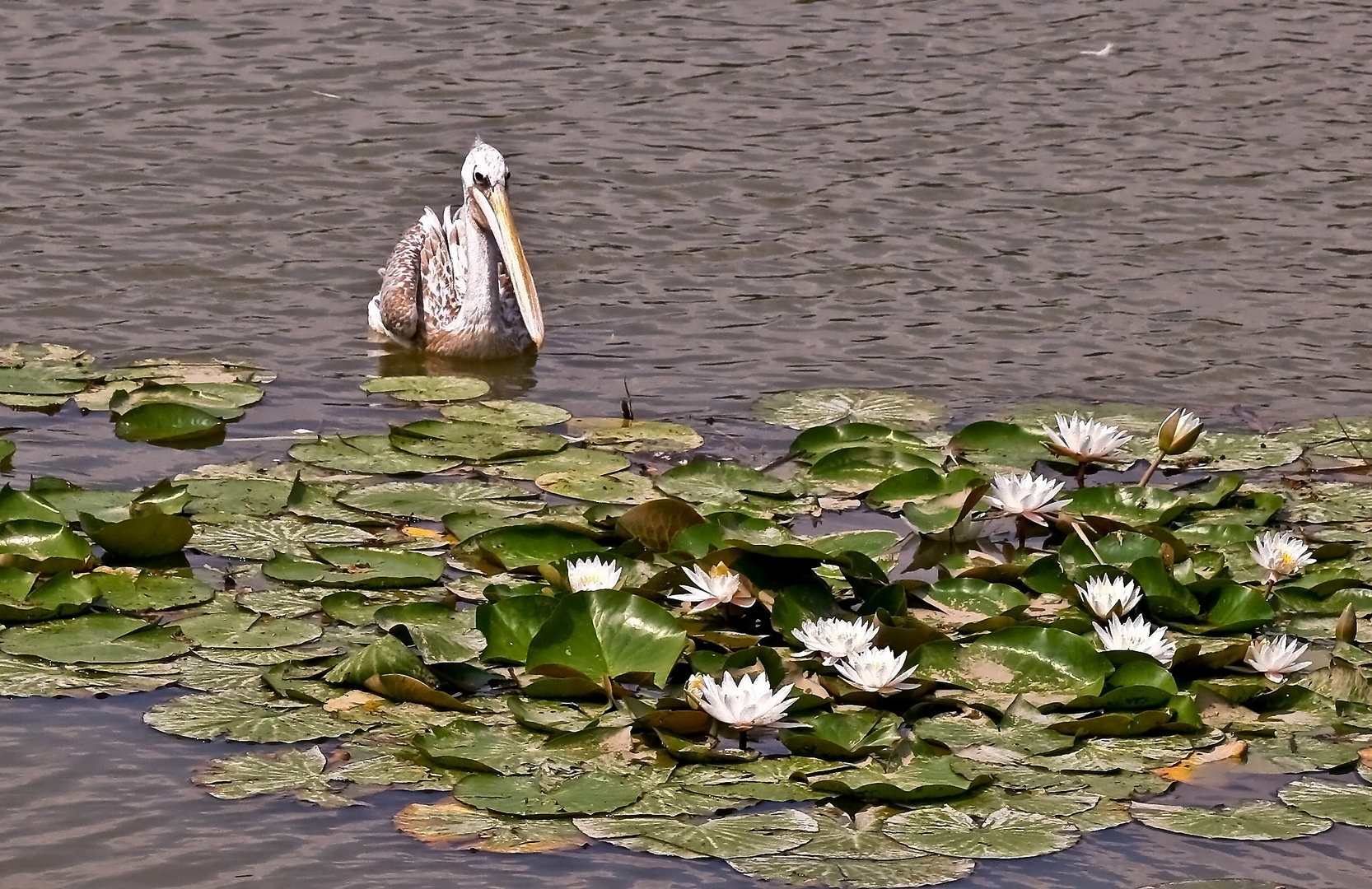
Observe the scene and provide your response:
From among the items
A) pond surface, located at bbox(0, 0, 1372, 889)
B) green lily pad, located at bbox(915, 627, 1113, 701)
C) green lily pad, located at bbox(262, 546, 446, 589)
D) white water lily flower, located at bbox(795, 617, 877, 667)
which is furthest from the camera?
pond surface, located at bbox(0, 0, 1372, 889)

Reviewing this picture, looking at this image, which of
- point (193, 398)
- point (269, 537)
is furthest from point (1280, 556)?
point (193, 398)

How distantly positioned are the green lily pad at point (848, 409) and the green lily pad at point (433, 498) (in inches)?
58.9

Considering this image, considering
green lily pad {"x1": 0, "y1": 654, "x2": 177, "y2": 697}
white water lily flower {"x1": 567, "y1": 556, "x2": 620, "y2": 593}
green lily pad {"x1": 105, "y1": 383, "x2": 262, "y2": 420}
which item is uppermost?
white water lily flower {"x1": 567, "y1": 556, "x2": 620, "y2": 593}

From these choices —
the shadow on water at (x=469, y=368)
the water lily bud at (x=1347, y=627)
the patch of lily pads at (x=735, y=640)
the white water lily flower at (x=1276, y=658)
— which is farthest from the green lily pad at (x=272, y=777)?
the shadow on water at (x=469, y=368)

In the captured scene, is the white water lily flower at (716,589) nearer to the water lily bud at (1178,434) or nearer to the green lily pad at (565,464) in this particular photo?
the green lily pad at (565,464)

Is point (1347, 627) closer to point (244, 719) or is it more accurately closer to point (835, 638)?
point (835, 638)

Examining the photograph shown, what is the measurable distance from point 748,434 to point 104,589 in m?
3.08

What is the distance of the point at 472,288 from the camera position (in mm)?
9711

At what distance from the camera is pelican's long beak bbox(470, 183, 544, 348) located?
30.3 ft

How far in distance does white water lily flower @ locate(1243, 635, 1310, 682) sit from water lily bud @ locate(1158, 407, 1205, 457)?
3.61 ft

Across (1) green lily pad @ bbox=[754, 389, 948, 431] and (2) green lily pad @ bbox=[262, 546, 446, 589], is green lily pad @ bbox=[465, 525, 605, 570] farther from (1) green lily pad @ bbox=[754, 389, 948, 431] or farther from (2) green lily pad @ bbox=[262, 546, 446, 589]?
(1) green lily pad @ bbox=[754, 389, 948, 431]

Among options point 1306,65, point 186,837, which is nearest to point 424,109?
point 1306,65

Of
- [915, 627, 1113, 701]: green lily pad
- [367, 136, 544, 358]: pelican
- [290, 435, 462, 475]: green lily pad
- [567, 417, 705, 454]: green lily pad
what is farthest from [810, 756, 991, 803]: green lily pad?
[367, 136, 544, 358]: pelican

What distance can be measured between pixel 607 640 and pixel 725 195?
251 inches
